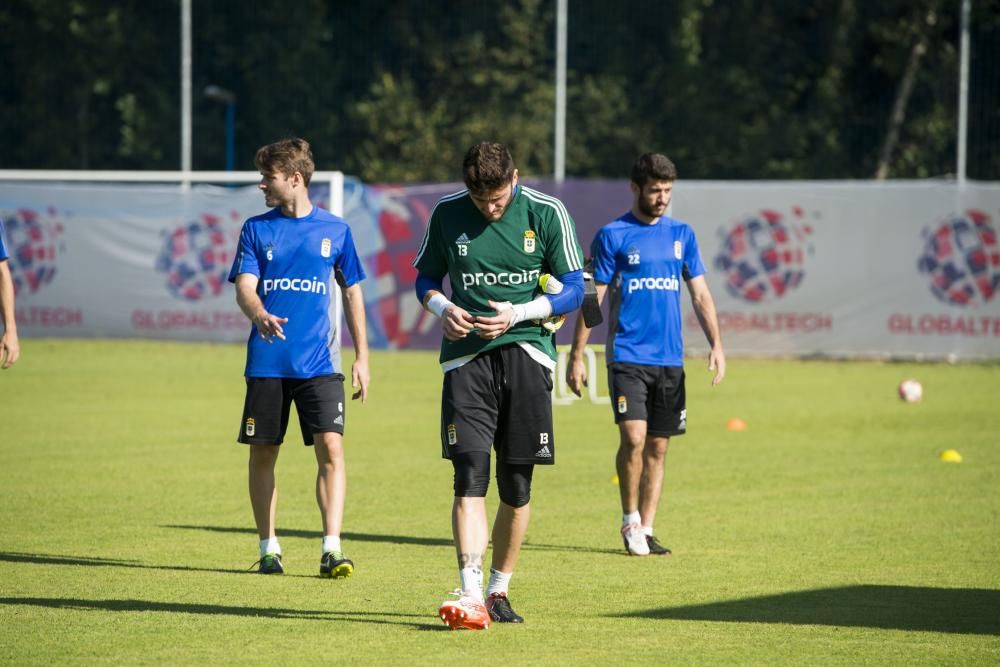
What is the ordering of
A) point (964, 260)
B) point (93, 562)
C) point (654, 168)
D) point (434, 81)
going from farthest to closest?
point (434, 81), point (964, 260), point (654, 168), point (93, 562)

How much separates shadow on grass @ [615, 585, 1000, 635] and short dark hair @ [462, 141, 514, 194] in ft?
6.76

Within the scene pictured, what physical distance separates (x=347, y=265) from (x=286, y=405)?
2.61ft

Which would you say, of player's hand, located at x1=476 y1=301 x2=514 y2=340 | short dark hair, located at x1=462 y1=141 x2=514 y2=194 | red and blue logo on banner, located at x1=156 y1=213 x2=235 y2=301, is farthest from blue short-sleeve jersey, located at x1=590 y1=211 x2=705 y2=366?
red and blue logo on banner, located at x1=156 y1=213 x2=235 y2=301

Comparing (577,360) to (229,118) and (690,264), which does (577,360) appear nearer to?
(690,264)

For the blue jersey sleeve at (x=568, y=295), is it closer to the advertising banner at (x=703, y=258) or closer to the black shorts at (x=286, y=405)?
the black shorts at (x=286, y=405)

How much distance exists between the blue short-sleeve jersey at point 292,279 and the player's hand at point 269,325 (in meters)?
0.47

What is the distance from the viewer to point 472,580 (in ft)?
22.1

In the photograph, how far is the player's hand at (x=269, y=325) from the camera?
770 cm

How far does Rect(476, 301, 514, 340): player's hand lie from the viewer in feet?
22.0

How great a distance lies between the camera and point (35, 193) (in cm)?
2600

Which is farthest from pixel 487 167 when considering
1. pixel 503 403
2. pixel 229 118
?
pixel 229 118

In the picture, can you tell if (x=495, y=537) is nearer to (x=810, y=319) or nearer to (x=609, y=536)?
(x=609, y=536)

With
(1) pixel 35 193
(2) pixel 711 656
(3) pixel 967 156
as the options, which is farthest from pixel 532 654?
(3) pixel 967 156

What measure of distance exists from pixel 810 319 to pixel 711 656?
18.7 meters
